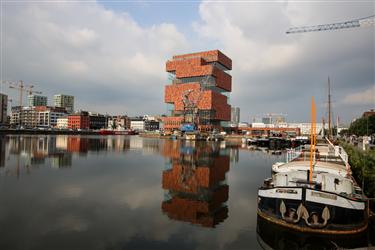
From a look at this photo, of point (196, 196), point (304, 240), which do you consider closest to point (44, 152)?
point (196, 196)

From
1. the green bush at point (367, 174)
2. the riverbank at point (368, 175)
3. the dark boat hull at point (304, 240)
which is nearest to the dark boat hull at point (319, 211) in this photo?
the dark boat hull at point (304, 240)

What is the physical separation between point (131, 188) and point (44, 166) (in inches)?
713

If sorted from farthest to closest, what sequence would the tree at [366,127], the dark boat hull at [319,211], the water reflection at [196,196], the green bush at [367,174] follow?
the tree at [366,127]
the green bush at [367,174]
the water reflection at [196,196]
the dark boat hull at [319,211]

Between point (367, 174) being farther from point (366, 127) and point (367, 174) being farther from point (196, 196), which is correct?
point (366, 127)

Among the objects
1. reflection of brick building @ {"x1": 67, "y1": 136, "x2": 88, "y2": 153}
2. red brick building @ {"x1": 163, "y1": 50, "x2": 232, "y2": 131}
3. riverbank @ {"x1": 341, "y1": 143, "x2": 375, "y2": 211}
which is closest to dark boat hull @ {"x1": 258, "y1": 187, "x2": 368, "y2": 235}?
riverbank @ {"x1": 341, "y1": 143, "x2": 375, "y2": 211}

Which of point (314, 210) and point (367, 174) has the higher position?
point (367, 174)

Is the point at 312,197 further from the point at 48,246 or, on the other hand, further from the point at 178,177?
the point at 178,177

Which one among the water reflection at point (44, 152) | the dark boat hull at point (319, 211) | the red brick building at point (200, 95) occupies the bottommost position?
the water reflection at point (44, 152)

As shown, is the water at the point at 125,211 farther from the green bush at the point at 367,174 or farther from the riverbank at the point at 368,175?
the green bush at the point at 367,174

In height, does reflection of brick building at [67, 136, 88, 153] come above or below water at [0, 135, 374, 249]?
above

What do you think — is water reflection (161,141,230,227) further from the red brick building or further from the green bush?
the red brick building

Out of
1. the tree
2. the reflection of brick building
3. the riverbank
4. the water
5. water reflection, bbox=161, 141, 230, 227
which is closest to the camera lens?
the water

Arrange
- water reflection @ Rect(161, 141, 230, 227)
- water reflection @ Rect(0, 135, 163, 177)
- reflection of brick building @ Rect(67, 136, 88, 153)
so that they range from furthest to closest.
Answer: reflection of brick building @ Rect(67, 136, 88, 153)
water reflection @ Rect(0, 135, 163, 177)
water reflection @ Rect(161, 141, 230, 227)

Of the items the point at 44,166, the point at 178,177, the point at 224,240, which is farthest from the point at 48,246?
the point at 44,166
